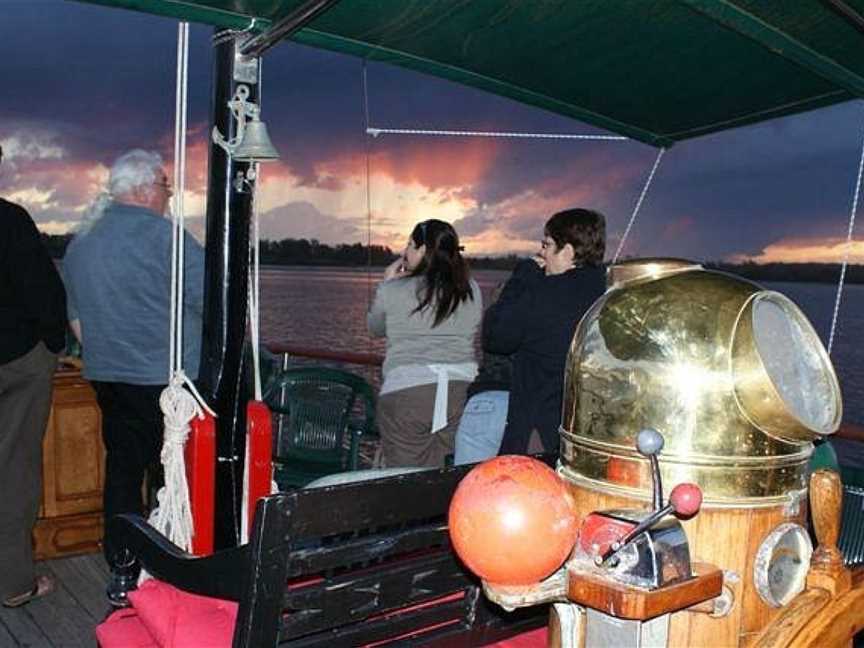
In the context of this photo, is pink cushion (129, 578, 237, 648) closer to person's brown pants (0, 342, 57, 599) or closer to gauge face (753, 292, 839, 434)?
gauge face (753, 292, 839, 434)

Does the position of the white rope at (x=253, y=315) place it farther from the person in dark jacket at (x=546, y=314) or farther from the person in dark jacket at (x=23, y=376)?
the person in dark jacket at (x=23, y=376)

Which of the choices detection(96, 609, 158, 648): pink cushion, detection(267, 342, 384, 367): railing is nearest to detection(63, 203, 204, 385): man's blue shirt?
detection(96, 609, 158, 648): pink cushion

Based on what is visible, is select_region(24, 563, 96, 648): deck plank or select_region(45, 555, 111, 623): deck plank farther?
select_region(45, 555, 111, 623): deck plank

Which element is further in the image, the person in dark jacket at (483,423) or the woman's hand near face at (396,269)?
the woman's hand near face at (396,269)

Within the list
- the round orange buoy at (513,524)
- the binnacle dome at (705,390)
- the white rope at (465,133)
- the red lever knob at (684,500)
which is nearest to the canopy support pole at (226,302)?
the white rope at (465,133)

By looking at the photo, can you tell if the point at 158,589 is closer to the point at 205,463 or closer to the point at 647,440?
the point at 205,463

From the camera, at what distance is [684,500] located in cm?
97

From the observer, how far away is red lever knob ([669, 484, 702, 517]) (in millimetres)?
973

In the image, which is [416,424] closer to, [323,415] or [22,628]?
[323,415]

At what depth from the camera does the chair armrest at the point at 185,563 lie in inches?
56.8

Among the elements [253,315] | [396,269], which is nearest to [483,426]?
[396,269]

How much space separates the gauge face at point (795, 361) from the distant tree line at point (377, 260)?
0.82m

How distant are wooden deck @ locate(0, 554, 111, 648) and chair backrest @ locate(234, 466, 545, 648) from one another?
167cm

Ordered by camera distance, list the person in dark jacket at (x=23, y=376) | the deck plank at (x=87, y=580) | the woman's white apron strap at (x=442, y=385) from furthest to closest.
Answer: the woman's white apron strap at (x=442, y=385) < the deck plank at (x=87, y=580) < the person in dark jacket at (x=23, y=376)
